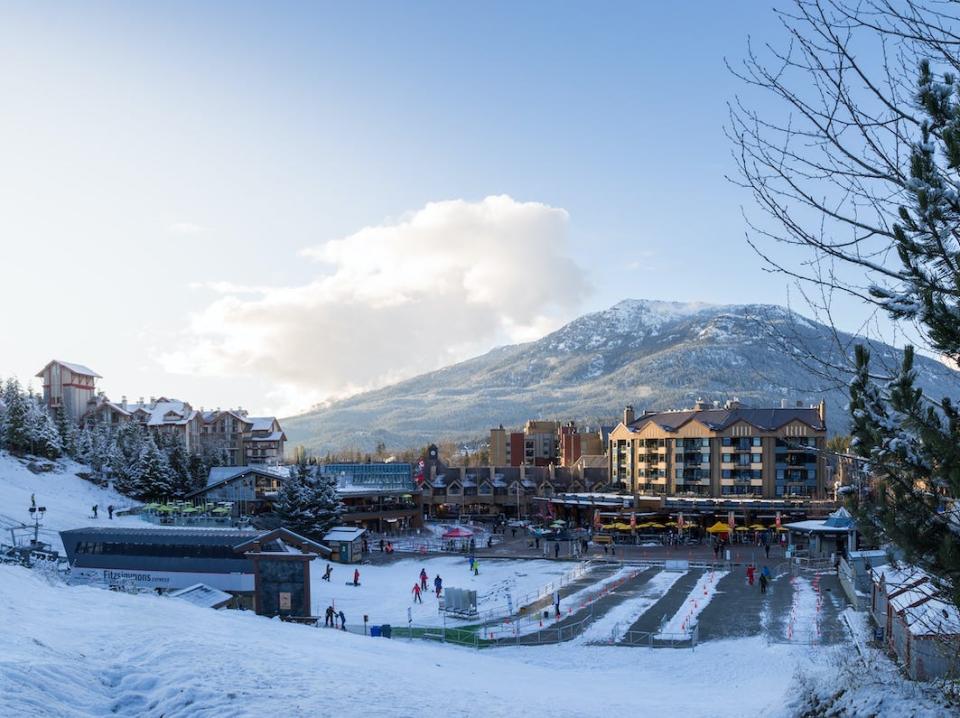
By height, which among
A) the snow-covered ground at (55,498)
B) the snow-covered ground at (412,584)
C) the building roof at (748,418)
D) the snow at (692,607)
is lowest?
the snow-covered ground at (412,584)

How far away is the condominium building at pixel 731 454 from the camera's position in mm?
70375

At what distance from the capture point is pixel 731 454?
7350 cm

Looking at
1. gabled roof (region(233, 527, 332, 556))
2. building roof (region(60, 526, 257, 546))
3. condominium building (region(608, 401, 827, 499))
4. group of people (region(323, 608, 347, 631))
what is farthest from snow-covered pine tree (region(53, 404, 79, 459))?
condominium building (region(608, 401, 827, 499))

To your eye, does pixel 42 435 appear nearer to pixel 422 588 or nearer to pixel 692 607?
pixel 422 588

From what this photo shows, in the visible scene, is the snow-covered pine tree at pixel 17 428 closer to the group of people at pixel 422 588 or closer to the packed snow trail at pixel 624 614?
the group of people at pixel 422 588

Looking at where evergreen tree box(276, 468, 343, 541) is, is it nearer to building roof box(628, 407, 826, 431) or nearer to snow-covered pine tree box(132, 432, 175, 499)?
snow-covered pine tree box(132, 432, 175, 499)

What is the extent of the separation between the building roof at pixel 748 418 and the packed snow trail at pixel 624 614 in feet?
119

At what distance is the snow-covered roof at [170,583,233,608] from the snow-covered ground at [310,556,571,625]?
5670 millimetres

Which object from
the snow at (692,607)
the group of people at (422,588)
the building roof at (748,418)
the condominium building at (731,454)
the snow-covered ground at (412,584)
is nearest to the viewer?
the snow at (692,607)

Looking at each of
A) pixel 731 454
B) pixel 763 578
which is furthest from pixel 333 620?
pixel 731 454

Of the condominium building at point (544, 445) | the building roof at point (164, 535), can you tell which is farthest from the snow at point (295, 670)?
the condominium building at point (544, 445)

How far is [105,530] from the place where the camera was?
36.8 meters

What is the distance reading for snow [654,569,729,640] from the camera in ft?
92.8

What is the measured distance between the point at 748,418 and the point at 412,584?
44040 millimetres
